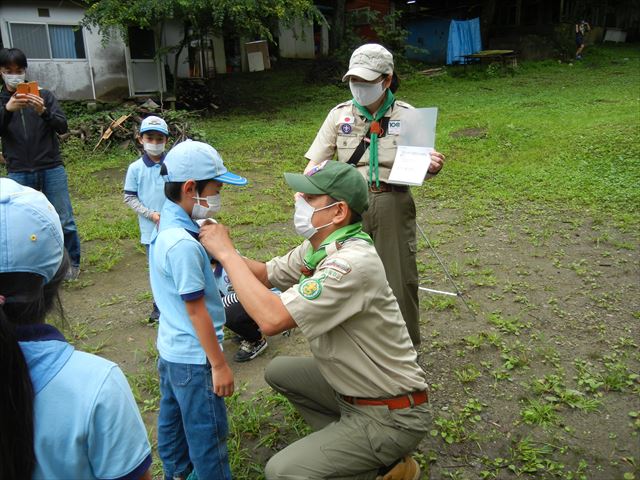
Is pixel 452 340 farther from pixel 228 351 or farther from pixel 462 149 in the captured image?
pixel 462 149

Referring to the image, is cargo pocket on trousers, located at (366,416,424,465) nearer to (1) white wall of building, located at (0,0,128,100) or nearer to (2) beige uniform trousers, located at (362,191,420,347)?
(2) beige uniform trousers, located at (362,191,420,347)

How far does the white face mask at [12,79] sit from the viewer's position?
4.48m

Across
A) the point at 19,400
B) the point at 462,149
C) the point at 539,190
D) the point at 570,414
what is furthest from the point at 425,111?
the point at 462,149

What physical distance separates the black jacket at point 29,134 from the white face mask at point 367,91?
2982mm

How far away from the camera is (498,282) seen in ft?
16.0

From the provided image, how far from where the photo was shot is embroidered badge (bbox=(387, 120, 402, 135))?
337 centimetres

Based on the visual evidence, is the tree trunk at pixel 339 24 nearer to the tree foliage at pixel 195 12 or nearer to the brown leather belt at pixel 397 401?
the tree foliage at pixel 195 12

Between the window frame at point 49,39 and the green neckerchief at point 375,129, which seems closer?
the green neckerchief at point 375,129

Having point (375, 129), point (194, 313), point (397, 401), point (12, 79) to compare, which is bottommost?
point (397, 401)

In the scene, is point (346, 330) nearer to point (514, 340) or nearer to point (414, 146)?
point (414, 146)

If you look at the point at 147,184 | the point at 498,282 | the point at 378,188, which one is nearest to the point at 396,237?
the point at 378,188

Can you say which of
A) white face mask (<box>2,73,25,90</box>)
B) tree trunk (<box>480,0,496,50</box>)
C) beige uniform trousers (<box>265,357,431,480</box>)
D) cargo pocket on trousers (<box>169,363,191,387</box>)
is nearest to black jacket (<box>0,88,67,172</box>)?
white face mask (<box>2,73,25,90</box>)

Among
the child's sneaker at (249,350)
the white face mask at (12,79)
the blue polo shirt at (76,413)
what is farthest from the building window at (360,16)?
the blue polo shirt at (76,413)

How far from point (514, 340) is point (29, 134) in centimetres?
454
